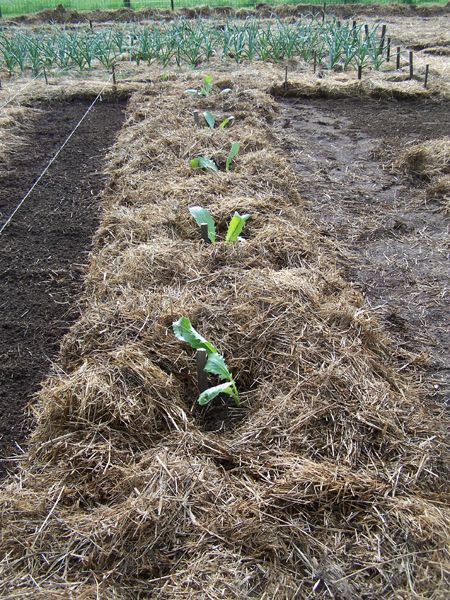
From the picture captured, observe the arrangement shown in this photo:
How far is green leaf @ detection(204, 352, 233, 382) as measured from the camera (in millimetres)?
2350

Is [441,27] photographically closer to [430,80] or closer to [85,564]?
[430,80]

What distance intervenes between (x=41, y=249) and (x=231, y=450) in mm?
2316

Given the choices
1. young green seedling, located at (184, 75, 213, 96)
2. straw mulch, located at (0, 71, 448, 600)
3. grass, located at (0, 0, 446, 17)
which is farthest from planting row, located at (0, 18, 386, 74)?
grass, located at (0, 0, 446, 17)

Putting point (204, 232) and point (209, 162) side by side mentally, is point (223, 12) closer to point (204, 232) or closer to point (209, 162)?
→ point (209, 162)

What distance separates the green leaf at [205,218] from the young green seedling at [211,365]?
3.57 feet

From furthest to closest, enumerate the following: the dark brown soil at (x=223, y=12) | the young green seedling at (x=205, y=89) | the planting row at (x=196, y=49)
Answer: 1. the dark brown soil at (x=223, y=12)
2. the planting row at (x=196, y=49)
3. the young green seedling at (x=205, y=89)

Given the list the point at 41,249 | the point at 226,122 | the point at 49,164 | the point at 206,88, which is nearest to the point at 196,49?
the point at 206,88

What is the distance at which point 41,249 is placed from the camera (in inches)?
154

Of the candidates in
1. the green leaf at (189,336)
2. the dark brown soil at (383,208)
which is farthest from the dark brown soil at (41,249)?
the dark brown soil at (383,208)

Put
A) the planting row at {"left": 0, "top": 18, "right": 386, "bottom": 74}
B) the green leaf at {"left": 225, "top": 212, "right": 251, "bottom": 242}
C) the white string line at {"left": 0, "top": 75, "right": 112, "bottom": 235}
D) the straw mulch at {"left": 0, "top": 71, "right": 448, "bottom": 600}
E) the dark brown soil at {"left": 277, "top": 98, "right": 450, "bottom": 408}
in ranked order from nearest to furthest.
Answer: the straw mulch at {"left": 0, "top": 71, "right": 448, "bottom": 600} → the dark brown soil at {"left": 277, "top": 98, "right": 450, "bottom": 408} → the green leaf at {"left": 225, "top": 212, "right": 251, "bottom": 242} → the white string line at {"left": 0, "top": 75, "right": 112, "bottom": 235} → the planting row at {"left": 0, "top": 18, "right": 386, "bottom": 74}

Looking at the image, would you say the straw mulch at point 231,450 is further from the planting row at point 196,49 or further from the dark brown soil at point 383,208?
the planting row at point 196,49

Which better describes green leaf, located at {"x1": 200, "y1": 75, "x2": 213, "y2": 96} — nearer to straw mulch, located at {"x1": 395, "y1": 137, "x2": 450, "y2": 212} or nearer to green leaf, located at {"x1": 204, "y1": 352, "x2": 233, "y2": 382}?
straw mulch, located at {"x1": 395, "y1": 137, "x2": 450, "y2": 212}

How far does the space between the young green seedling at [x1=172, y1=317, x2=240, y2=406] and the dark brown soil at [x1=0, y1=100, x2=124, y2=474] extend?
0.76 meters

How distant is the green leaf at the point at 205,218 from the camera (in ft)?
11.2
